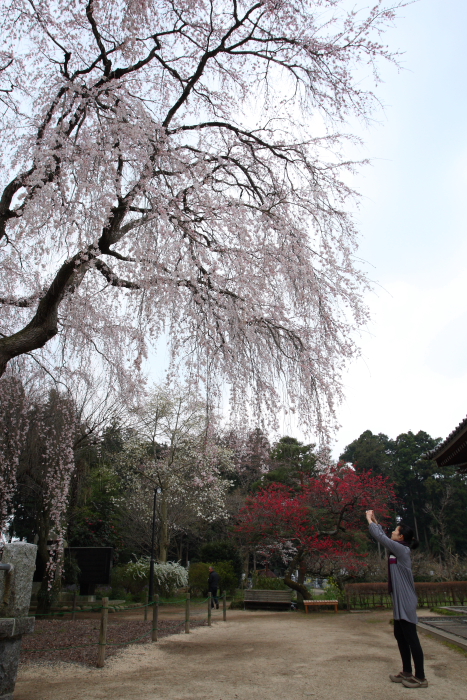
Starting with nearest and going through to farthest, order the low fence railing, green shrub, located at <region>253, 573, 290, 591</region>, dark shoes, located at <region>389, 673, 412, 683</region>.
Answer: dark shoes, located at <region>389, 673, 412, 683</region>
the low fence railing
green shrub, located at <region>253, 573, 290, 591</region>

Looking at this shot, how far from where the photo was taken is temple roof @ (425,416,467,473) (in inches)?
271

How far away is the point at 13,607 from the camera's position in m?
3.79

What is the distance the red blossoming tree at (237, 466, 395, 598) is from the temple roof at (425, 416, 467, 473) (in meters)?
4.66

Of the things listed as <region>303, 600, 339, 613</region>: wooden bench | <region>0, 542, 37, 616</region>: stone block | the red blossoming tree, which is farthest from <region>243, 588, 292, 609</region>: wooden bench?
<region>0, 542, 37, 616</region>: stone block

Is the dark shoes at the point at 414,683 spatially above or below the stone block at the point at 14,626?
below

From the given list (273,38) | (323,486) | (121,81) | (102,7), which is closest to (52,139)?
(121,81)

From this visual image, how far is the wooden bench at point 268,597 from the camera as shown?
1293 cm

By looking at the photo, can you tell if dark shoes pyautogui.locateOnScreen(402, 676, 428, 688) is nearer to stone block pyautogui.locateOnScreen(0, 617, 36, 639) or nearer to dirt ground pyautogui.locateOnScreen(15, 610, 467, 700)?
dirt ground pyautogui.locateOnScreen(15, 610, 467, 700)

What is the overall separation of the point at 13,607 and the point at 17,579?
201 millimetres

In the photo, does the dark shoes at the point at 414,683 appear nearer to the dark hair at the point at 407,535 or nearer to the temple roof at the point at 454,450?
the dark hair at the point at 407,535

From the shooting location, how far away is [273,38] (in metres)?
5.11

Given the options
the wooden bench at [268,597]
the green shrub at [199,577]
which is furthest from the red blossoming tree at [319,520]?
the green shrub at [199,577]

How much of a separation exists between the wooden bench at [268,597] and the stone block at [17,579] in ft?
34.5

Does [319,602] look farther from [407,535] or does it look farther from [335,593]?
[407,535]
